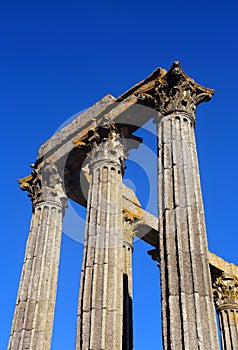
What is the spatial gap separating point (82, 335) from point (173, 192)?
4605mm

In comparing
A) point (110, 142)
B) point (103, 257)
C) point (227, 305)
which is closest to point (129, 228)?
point (110, 142)

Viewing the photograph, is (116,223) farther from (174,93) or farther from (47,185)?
(47,185)

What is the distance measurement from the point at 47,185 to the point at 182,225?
8052 millimetres

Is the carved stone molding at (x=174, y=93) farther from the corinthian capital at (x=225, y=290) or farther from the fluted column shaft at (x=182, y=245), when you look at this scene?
the corinthian capital at (x=225, y=290)

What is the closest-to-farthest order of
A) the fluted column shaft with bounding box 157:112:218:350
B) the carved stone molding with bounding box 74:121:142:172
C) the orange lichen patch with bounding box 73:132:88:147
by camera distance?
the fluted column shaft with bounding box 157:112:218:350, the carved stone molding with bounding box 74:121:142:172, the orange lichen patch with bounding box 73:132:88:147

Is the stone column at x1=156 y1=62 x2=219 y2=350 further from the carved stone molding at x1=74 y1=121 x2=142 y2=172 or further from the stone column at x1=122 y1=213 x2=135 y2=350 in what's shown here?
the stone column at x1=122 y1=213 x2=135 y2=350

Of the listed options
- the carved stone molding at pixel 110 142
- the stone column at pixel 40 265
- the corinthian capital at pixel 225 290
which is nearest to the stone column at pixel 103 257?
the carved stone molding at pixel 110 142

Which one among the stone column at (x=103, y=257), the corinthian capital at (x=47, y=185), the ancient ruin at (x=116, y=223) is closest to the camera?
the ancient ruin at (x=116, y=223)

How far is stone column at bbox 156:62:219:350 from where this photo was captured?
36.5 feet

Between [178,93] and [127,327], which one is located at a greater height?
[178,93]

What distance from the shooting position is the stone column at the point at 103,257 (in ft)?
43.8

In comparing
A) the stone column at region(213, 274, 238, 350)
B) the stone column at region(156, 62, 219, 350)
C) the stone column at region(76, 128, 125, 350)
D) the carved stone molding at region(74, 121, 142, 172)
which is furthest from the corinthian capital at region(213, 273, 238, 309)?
the stone column at region(156, 62, 219, 350)

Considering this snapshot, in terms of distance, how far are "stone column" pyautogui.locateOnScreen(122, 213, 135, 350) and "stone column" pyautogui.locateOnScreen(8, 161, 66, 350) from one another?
279cm

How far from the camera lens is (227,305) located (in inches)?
1016
